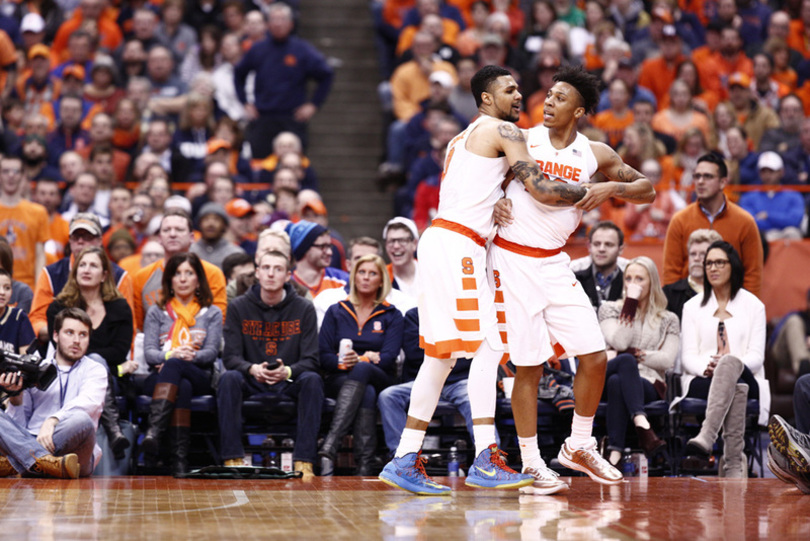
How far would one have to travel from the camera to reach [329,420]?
8.07 m

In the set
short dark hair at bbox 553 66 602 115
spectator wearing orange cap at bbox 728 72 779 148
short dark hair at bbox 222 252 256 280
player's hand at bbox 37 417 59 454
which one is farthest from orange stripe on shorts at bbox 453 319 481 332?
spectator wearing orange cap at bbox 728 72 779 148

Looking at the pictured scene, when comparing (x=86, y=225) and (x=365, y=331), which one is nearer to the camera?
(x=365, y=331)

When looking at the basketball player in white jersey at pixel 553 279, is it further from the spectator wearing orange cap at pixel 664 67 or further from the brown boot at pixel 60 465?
the spectator wearing orange cap at pixel 664 67

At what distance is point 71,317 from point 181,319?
94 cm

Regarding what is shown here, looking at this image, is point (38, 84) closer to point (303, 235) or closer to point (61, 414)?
point (303, 235)

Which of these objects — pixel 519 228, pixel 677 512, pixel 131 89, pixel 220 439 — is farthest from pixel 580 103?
pixel 131 89

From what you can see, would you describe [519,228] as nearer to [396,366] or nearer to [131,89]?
[396,366]

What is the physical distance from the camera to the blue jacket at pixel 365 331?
826 cm

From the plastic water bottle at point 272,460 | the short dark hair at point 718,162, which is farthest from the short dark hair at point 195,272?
the short dark hair at point 718,162

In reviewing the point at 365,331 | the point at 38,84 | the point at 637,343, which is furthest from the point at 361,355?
the point at 38,84

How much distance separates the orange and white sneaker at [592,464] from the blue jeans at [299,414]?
6.48 ft

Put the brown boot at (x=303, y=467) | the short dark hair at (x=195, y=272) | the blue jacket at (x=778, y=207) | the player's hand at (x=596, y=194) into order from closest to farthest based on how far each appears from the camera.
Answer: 1. the player's hand at (x=596, y=194)
2. the brown boot at (x=303, y=467)
3. the short dark hair at (x=195, y=272)
4. the blue jacket at (x=778, y=207)

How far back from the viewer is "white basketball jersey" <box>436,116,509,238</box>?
240 inches

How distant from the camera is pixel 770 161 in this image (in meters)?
11.8
